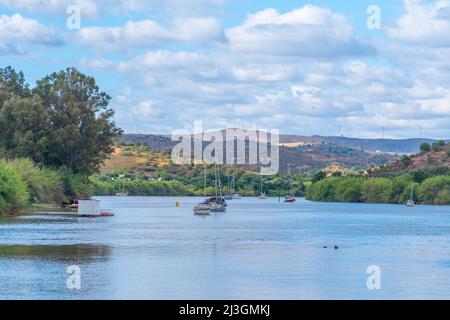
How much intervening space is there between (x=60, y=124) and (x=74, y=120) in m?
1.75

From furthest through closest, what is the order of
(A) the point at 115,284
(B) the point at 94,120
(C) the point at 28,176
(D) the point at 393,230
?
1. (B) the point at 94,120
2. (C) the point at 28,176
3. (D) the point at 393,230
4. (A) the point at 115,284

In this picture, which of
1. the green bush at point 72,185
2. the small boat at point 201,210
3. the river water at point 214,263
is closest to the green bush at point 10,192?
the river water at point 214,263

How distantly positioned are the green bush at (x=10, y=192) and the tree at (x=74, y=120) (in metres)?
25.8

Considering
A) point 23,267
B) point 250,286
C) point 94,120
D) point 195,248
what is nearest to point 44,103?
point 94,120

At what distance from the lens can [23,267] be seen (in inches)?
1864

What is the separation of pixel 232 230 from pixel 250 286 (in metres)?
46.2

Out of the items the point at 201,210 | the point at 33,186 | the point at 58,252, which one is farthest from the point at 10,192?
the point at 201,210

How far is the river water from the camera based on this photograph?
39.6 m

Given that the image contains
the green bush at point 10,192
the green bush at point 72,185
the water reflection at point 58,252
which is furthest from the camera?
the green bush at point 72,185

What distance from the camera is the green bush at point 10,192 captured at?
9056 cm

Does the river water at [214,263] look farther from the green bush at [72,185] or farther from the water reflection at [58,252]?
the green bush at [72,185]

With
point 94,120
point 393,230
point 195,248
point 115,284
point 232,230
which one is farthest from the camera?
point 94,120

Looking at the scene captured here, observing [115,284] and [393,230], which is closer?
[115,284]
